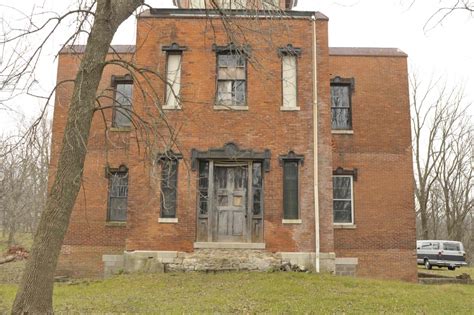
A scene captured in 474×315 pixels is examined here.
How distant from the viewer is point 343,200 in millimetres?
18734

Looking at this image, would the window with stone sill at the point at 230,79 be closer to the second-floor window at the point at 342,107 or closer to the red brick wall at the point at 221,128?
the red brick wall at the point at 221,128

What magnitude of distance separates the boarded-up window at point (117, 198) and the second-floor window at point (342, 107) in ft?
28.0

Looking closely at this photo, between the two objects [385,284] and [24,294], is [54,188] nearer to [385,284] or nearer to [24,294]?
[24,294]

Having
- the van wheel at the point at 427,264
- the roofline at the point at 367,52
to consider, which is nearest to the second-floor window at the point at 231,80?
the roofline at the point at 367,52

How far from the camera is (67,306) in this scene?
396 inches

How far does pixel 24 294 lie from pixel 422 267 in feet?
104

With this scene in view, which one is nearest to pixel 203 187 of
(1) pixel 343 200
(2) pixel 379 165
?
(1) pixel 343 200

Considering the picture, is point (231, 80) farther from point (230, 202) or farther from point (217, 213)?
point (217, 213)

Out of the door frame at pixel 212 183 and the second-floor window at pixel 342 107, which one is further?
the second-floor window at pixel 342 107

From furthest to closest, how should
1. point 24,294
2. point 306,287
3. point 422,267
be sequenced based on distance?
point 422,267 → point 306,287 → point 24,294

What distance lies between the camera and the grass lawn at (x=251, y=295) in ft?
32.5

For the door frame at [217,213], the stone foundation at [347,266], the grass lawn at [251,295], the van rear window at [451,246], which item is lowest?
the grass lawn at [251,295]

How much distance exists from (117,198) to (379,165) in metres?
10.2

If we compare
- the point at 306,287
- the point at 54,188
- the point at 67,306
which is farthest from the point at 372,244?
the point at 54,188
